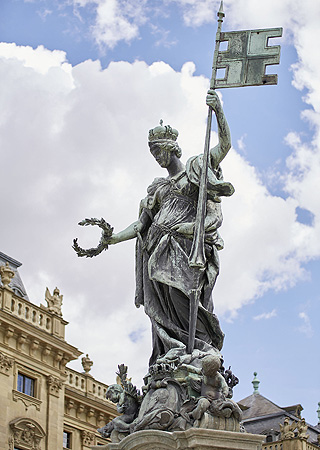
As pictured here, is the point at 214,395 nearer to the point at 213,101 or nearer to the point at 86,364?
the point at 213,101

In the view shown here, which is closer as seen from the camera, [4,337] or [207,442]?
[207,442]

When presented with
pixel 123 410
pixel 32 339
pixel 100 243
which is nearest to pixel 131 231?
pixel 100 243

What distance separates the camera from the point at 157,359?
9.32 m

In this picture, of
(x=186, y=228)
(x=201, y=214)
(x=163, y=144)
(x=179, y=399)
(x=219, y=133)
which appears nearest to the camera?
(x=179, y=399)

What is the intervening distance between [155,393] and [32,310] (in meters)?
33.6

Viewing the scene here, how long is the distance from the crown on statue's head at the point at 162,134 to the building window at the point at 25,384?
3126 centimetres

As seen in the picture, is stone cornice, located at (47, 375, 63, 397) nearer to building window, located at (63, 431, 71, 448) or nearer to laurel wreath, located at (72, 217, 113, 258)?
building window, located at (63, 431, 71, 448)

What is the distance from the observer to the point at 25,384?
134 feet

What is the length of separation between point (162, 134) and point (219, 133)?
731 mm

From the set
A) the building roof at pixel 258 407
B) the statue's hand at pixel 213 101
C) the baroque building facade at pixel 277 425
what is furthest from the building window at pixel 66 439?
the statue's hand at pixel 213 101

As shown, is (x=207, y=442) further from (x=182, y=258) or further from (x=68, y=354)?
(x=68, y=354)

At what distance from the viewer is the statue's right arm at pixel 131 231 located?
10.4 metres

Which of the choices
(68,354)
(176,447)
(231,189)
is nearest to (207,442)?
(176,447)

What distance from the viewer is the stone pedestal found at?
827 centimetres
